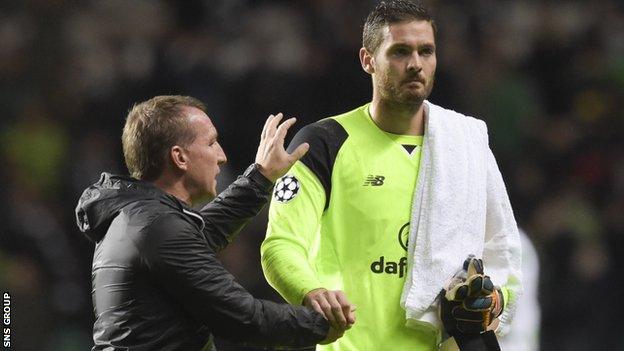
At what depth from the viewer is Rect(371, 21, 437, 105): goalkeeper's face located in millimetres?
4035

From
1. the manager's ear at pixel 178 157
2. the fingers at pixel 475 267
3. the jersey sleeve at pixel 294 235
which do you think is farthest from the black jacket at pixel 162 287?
the fingers at pixel 475 267

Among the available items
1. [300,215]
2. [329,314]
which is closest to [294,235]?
[300,215]

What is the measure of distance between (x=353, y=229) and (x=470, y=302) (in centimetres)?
46

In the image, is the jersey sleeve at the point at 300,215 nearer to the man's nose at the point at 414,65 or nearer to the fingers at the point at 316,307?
the fingers at the point at 316,307

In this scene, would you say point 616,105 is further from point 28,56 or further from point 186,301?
point 186,301

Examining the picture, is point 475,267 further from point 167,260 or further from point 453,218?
point 167,260

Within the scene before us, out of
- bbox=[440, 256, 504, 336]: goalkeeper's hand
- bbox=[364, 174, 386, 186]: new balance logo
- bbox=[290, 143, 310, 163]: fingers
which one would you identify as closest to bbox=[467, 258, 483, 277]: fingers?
bbox=[440, 256, 504, 336]: goalkeeper's hand

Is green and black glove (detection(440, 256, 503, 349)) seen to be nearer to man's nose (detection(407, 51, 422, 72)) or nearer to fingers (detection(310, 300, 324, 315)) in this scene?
fingers (detection(310, 300, 324, 315))

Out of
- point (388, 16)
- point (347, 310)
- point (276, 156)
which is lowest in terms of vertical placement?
point (347, 310)

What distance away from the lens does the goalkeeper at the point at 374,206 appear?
3914 millimetres

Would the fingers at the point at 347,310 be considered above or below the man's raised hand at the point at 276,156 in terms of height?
below

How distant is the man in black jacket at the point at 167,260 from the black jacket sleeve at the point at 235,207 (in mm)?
254

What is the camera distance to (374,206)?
3.96 metres

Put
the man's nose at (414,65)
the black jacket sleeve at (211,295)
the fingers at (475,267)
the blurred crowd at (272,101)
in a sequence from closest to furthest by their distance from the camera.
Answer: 1. the black jacket sleeve at (211,295)
2. the fingers at (475,267)
3. the man's nose at (414,65)
4. the blurred crowd at (272,101)
